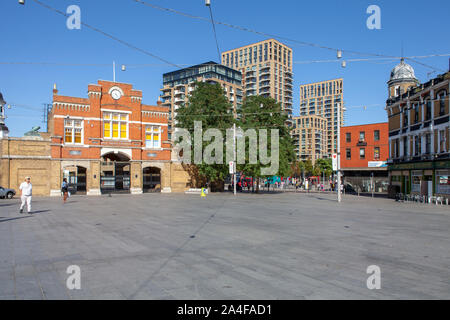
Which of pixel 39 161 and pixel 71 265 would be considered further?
pixel 39 161

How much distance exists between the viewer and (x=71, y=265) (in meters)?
7.14

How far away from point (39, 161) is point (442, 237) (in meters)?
35.6

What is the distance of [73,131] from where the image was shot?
36.7 metres

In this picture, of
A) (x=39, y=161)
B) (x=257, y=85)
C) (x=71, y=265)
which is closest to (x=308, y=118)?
(x=257, y=85)

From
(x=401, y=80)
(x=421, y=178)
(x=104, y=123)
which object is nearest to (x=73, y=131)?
(x=104, y=123)

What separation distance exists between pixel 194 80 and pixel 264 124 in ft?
219

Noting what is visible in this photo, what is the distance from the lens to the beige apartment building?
464 ft

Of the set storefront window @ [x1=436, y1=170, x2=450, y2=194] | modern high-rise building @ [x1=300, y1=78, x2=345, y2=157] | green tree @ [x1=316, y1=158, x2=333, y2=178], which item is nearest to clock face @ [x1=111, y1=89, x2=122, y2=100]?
storefront window @ [x1=436, y1=170, x2=450, y2=194]

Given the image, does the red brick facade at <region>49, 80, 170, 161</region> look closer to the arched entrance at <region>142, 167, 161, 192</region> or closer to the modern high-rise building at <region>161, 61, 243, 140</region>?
the arched entrance at <region>142, 167, 161, 192</region>

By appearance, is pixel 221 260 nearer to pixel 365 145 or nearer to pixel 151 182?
pixel 151 182

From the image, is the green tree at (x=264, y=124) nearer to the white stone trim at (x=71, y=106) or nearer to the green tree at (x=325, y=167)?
the white stone trim at (x=71, y=106)

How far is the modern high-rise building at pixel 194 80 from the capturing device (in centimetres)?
10338

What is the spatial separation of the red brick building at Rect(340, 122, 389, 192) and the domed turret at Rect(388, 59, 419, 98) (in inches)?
535
